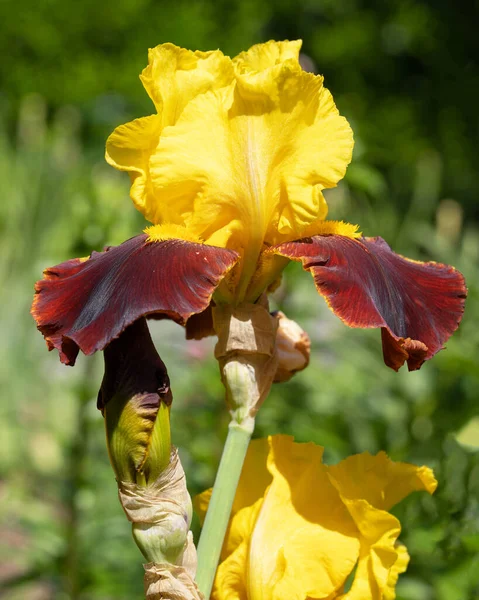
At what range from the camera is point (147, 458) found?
0.97 meters

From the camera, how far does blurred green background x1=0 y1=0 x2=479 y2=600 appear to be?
2.17m

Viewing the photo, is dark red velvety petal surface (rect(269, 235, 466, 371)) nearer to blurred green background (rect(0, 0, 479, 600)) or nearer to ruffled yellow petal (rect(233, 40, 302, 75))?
ruffled yellow petal (rect(233, 40, 302, 75))

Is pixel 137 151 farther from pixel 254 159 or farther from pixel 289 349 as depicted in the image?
pixel 289 349

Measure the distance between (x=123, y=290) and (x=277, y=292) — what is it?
4.86ft

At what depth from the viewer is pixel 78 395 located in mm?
2293

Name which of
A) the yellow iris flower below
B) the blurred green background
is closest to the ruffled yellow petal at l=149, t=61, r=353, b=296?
the yellow iris flower below

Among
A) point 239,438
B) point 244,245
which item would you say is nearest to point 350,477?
point 239,438

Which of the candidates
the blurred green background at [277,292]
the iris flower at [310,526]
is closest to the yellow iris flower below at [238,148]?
the iris flower at [310,526]

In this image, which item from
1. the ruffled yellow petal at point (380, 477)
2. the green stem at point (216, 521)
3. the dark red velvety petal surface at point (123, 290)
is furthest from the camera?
the ruffled yellow petal at point (380, 477)

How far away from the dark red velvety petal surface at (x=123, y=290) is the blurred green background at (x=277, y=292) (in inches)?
26.1

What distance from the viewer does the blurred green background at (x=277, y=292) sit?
2172 mm

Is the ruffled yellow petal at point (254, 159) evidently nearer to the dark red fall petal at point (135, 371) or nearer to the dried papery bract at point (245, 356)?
the dried papery bract at point (245, 356)

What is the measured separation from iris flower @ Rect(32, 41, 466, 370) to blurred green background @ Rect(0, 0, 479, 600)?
486 millimetres

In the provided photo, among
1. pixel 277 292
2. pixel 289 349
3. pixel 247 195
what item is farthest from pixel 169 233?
pixel 277 292
